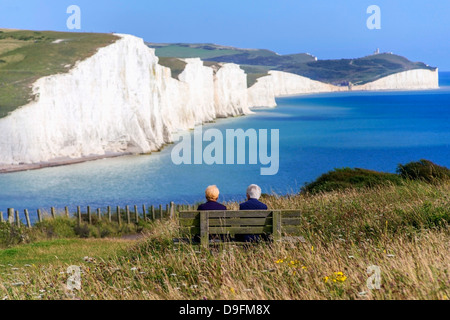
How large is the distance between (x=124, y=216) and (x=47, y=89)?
100.0ft

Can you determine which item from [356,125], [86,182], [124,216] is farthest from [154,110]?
[356,125]

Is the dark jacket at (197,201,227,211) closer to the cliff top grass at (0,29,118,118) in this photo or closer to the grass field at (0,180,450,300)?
the grass field at (0,180,450,300)

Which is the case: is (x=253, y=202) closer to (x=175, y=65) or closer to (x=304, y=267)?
(x=304, y=267)

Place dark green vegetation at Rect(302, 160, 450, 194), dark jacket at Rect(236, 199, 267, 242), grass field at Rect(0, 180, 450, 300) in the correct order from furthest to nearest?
dark green vegetation at Rect(302, 160, 450, 194), dark jacket at Rect(236, 199, 267, 242), grass field at Rect(0, 180, 450, 300)

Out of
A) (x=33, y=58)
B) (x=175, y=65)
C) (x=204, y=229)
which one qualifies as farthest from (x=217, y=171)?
(x=204, y=229)

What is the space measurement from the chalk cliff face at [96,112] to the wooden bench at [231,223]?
166 feet

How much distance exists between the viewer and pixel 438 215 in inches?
453

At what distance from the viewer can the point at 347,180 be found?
2634 cm

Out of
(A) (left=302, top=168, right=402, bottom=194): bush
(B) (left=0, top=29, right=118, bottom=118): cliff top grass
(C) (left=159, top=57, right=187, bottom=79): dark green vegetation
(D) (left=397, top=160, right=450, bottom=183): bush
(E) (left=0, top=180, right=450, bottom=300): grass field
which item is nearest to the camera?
(E) (left=0, top=180, right=450, bottom=300): grass field

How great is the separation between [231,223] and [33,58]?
63865mm

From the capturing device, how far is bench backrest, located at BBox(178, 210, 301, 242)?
1000 cm

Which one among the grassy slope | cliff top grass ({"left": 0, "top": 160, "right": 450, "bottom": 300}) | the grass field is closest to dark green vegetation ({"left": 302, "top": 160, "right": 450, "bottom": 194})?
the grassy slope

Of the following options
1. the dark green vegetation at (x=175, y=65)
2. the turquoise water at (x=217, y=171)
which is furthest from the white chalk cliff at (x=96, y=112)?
the dark green vegetation at (x=175, y=65)

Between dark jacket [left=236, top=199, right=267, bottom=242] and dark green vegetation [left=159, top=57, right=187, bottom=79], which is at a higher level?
dark green vegetation [left=159, top=57, right=187, bottom=79]
